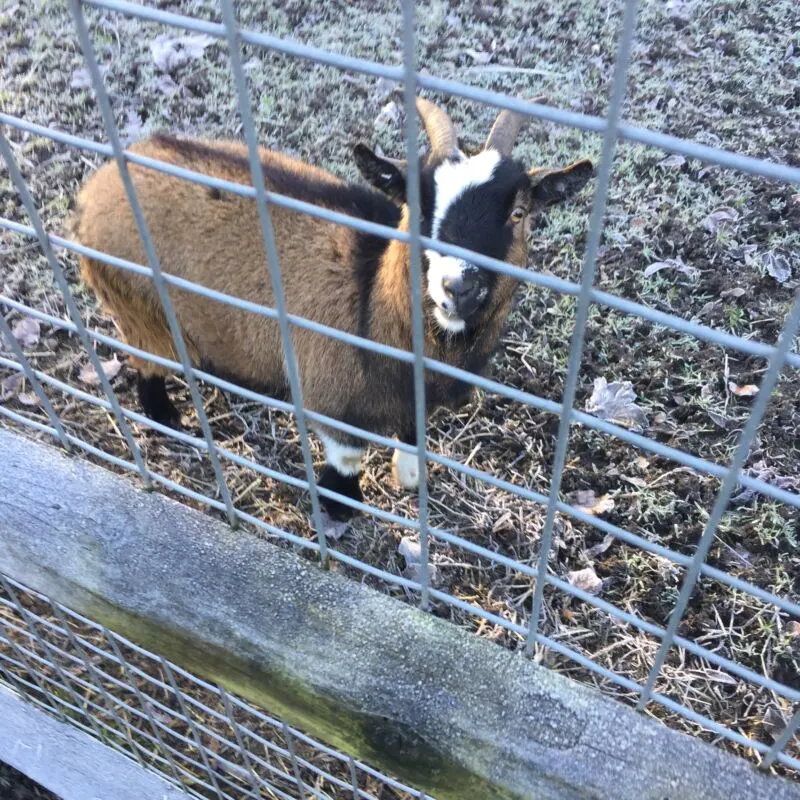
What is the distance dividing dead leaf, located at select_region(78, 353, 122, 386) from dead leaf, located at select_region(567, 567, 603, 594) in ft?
7.19

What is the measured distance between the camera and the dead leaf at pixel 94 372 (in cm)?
367

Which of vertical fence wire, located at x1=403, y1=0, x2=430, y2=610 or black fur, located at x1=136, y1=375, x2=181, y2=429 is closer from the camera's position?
vertical fence wire, located at x1=403, y1=0, x2=430, y2=610

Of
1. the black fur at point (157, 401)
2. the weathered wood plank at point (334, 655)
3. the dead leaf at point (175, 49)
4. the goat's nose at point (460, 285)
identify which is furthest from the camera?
the dead leaf at point (175, 49)

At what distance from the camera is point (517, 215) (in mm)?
2725

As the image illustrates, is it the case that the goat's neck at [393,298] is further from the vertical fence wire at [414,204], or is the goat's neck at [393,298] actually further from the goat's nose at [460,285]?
the vertical fence wire at [414,204]

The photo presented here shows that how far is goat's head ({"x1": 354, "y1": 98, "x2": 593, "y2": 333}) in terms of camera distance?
2439 mm

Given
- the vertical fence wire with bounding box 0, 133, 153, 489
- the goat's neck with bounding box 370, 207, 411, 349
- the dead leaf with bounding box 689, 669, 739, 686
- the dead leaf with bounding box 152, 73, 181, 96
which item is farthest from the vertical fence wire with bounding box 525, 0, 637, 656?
the dead leaf with bounding box 152, 73, 181, 96

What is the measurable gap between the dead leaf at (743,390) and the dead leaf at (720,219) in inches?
39.6

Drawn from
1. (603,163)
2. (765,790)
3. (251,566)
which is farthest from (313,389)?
(603,163)

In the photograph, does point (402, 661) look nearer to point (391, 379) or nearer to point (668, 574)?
point (391, 379)

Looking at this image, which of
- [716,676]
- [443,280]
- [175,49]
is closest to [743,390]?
[716,676]

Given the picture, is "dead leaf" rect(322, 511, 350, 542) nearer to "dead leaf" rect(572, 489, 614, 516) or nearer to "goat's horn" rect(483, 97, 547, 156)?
"dead leaf" rect(572, 489, 614, 516)

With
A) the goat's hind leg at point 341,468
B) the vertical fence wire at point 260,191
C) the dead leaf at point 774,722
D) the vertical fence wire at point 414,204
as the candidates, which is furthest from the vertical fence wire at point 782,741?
the goat's hind leg at point 341,468

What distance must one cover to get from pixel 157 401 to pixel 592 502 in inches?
74.0
